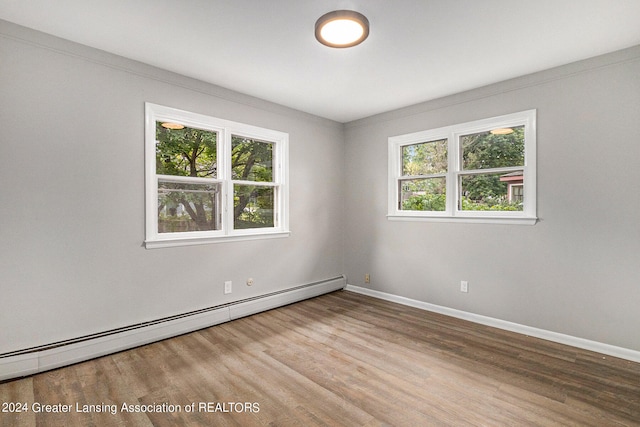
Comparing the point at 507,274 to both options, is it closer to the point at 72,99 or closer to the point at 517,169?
the point at 517,169

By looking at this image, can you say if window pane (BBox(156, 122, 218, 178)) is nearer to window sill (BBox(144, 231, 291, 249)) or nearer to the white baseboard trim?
window sill (BBox(144, 231, 291, 249))

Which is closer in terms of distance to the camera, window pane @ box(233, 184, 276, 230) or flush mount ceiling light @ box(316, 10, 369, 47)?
flush mount ceiling light @ box(316, 10, 369, 47)

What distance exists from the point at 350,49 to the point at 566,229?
2.63 m

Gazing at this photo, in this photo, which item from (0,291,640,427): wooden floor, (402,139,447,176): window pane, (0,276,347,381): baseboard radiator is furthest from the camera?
(402,139,447,176): window pane

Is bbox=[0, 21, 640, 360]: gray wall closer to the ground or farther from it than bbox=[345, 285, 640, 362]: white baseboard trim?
farther from it

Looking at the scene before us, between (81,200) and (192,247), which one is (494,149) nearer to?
(192,247)

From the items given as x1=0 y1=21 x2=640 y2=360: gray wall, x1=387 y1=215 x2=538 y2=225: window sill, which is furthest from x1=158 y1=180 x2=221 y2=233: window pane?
x1=387 y1=215 x2=538 y2=225: window sill

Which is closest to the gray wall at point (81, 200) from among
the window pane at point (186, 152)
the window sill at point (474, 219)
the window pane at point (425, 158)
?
the window pane at point (186, 152)

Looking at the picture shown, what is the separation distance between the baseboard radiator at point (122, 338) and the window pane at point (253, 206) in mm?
931

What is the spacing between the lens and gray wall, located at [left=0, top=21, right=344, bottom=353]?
7.72ft

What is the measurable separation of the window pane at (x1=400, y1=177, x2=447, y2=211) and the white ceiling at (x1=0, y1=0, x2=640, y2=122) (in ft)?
3.92

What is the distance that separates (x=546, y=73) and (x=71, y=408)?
477 cm

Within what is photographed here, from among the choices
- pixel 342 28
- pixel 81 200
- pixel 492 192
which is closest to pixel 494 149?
pixel 492 192

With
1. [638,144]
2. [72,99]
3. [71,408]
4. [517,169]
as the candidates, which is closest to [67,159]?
[72,99]
